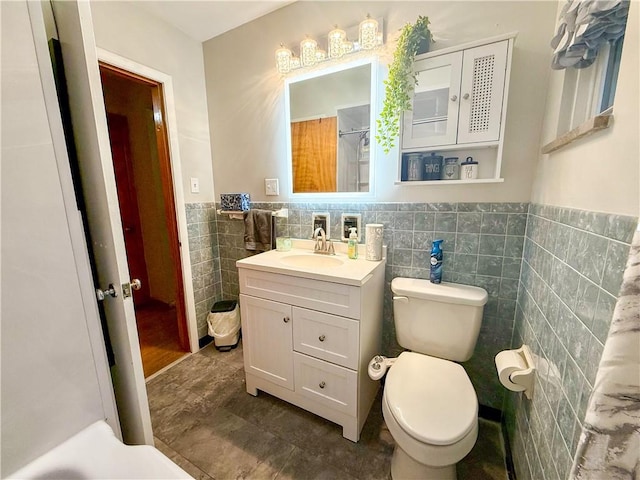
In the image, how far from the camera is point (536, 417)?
94cm

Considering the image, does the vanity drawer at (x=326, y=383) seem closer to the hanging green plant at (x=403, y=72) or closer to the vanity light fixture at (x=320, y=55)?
the hanging green plant at (x=403, y=72)

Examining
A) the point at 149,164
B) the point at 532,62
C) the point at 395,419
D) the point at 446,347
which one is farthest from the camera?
the point at 149,164

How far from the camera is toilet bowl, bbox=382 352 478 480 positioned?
0.93 metres

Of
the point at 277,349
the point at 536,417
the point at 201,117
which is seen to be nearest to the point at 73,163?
the point at 277,349

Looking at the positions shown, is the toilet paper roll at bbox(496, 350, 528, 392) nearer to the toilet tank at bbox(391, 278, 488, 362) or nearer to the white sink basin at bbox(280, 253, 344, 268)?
the toilet tank at bbox(391, 278, 488, 362)

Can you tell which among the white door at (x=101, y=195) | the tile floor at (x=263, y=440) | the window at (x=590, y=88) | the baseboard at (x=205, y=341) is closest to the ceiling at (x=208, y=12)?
the white door at (x=101, y=195)

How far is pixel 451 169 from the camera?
1.36 m

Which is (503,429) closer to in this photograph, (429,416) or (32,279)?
(429,416)

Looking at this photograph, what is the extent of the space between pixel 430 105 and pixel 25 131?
152 cm

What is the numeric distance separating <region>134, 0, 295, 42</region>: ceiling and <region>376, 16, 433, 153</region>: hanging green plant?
83 cm

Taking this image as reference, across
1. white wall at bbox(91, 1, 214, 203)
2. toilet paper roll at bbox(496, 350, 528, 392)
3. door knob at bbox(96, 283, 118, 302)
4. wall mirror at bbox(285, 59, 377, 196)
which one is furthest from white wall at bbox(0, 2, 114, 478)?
toilet paper roll at bbox(496, 350, 528, 392)

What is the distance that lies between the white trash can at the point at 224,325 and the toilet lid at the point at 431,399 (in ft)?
4.50

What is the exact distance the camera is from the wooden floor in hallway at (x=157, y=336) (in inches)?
79.2

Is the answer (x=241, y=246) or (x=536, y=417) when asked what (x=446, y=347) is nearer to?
(x=536, y=417)
